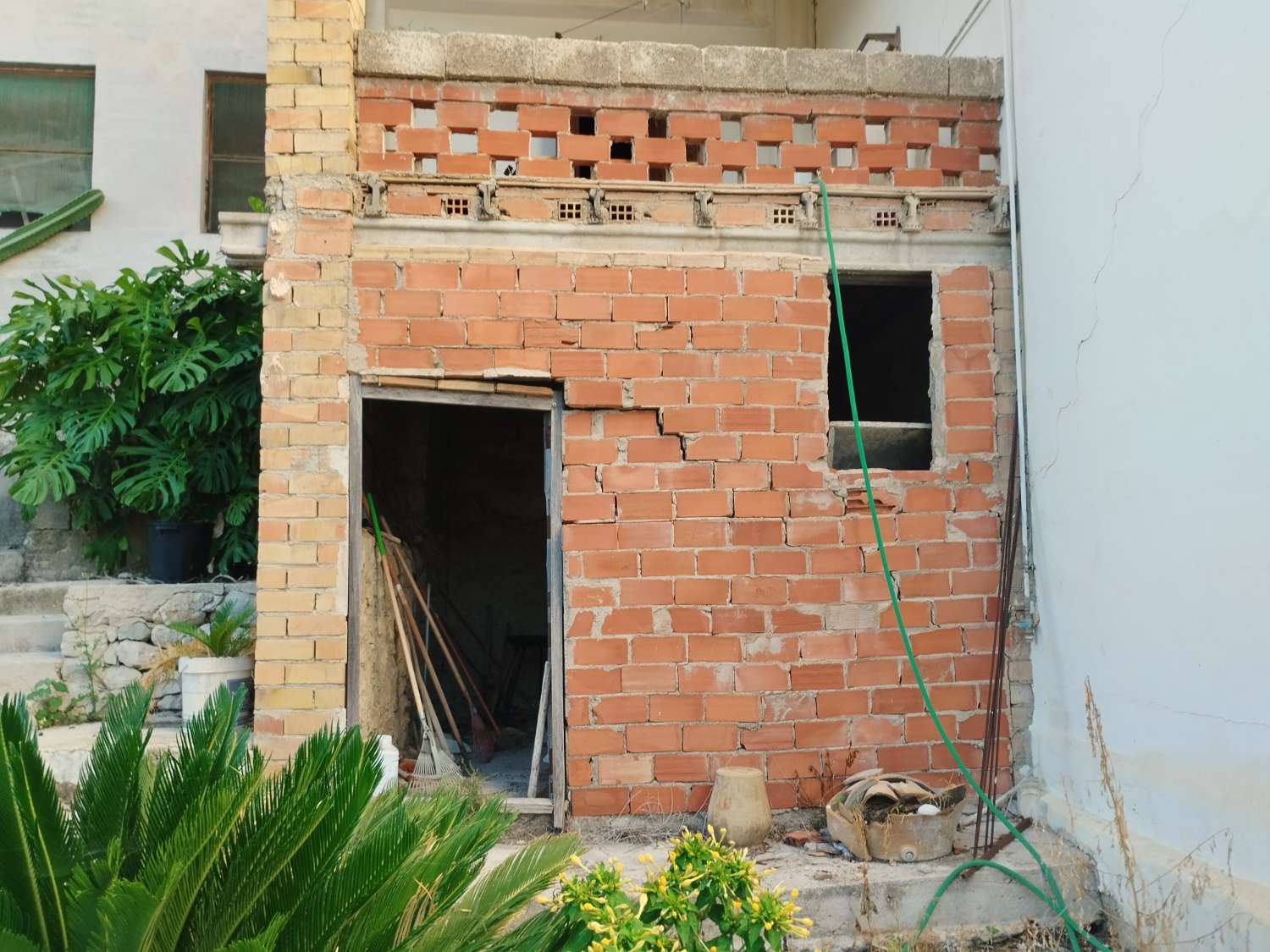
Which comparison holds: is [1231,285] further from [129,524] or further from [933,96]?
[129,524]

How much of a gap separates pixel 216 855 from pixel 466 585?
6.06 m

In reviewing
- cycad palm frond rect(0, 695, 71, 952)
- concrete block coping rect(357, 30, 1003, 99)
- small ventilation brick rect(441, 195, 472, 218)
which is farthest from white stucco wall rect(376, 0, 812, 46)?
cycad palm frond rect(0, 695, 71, 952)

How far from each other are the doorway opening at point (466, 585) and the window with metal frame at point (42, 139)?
3.58m

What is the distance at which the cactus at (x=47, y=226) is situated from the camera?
802cm

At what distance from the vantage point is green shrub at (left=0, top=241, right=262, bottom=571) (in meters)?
6.13

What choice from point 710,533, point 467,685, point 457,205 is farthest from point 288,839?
point 467,685

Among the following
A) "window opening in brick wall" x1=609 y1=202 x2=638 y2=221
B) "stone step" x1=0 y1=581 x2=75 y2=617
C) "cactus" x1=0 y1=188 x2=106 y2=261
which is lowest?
"stone step" x1=0 y1=581 x2=75 y2=617

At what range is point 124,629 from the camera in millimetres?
5371

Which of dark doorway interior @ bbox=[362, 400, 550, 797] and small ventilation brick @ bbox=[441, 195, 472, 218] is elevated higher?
small ventilation brick @ bbox=[441, 195, 472, 218]

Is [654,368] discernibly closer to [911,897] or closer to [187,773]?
[911,897]

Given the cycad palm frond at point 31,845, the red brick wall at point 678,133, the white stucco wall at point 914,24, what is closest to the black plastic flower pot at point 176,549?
the red brick wall at point 678,133

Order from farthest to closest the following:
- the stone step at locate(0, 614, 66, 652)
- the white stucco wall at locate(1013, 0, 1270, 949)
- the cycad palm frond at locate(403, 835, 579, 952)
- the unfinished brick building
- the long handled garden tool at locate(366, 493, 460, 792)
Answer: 1. the stone step at locate(0, 614, 66, 652)
2. the long handled garden tool at locate(366, 493, 460, 792)
3. the unfinished brick building
4. the white stucco wall at locate(1013, 0, 1270, 949)
5. the cycad palm frond at locate(403, 835, 579, 952)

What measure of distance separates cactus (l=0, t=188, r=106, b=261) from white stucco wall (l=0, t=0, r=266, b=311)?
0.09 m

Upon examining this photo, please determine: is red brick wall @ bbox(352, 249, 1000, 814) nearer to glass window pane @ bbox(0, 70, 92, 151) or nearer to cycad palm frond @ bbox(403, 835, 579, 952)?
cycad palm frond @ bbox(403, 835, 579, 952)
